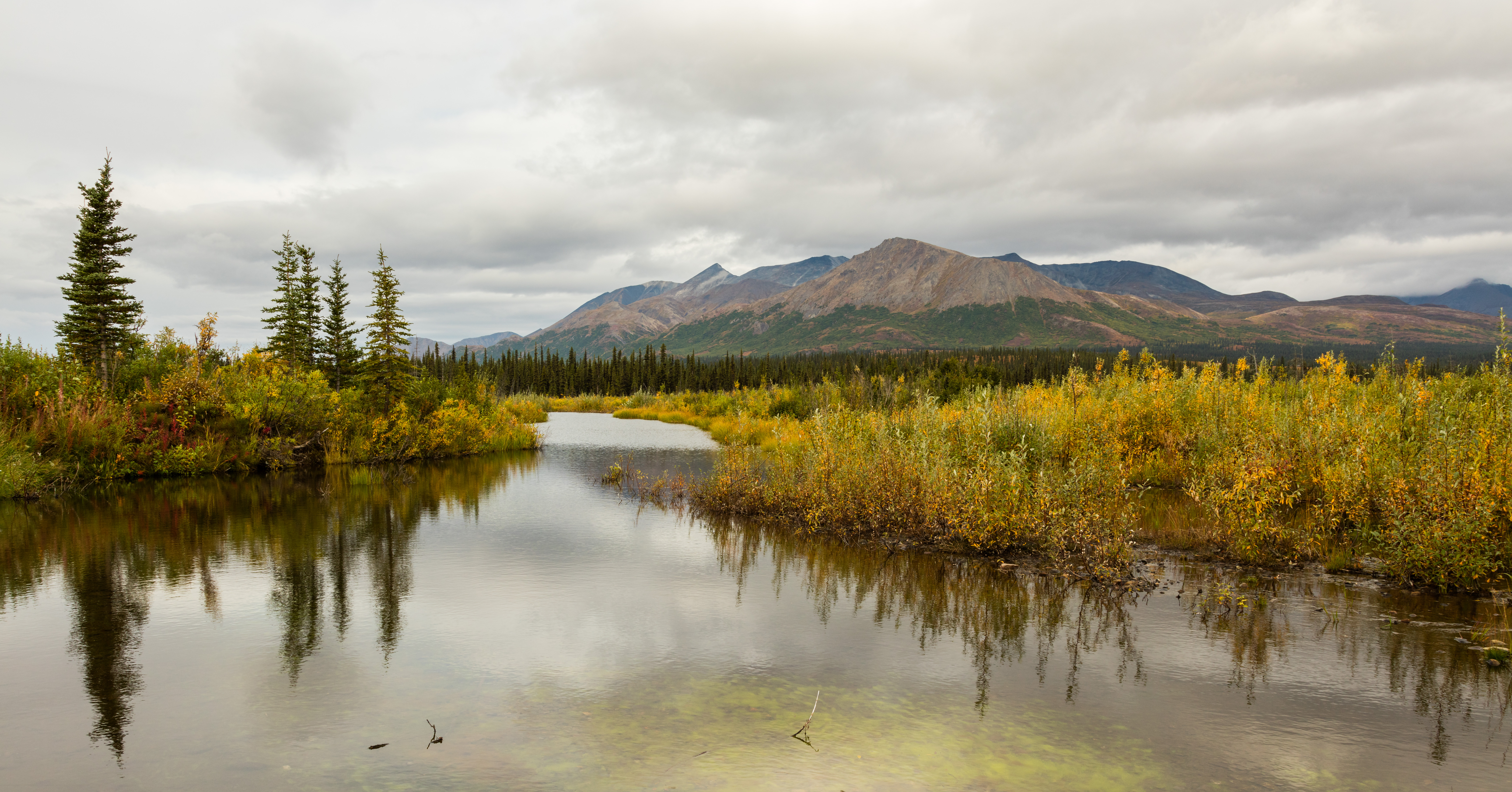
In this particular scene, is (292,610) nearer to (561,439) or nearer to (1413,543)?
(1413,543)

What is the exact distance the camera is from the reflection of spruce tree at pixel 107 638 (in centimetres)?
709

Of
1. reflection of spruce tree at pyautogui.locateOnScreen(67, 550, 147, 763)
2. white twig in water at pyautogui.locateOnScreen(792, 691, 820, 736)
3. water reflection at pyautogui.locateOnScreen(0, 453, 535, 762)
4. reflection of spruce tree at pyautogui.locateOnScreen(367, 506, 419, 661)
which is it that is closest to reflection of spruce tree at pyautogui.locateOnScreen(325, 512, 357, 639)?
water reflection at pyautogui.locateOnScreen(0, 453, 535, 762)

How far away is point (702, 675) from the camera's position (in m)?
8.39

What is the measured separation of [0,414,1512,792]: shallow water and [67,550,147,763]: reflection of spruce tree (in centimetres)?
4

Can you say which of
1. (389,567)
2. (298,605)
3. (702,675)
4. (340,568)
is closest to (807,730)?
(702,675)

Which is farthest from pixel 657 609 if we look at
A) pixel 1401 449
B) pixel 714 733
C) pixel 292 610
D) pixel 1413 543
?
pixel 1401 449

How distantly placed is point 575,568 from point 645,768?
295 inches

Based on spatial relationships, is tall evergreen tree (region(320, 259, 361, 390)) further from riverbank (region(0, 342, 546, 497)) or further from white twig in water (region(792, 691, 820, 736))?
white twig in water (region(792, 691, 820, 736))

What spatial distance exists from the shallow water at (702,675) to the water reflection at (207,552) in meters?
0.09

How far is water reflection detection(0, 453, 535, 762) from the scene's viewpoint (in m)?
9.04

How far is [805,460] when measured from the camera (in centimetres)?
1764

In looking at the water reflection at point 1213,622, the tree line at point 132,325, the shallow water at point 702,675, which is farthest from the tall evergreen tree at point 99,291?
the water reflection at point 1213,622

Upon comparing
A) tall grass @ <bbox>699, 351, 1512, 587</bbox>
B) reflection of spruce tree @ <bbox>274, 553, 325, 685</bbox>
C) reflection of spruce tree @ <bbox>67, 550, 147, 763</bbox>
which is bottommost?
reflection of spruce tree @ <bbox>274, 553, 325, 685</bbox>

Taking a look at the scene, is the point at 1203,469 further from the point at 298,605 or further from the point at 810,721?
the point at 298,605
